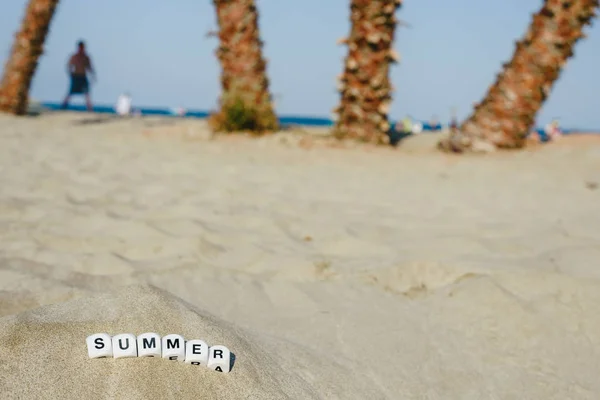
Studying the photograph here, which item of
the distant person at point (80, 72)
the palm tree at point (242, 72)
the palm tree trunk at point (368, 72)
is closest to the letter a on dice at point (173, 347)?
the palm tree trunk at point (368, 72)

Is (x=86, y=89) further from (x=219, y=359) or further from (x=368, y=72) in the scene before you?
(x=219, y=359)

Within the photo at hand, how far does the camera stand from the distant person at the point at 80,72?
10.6m

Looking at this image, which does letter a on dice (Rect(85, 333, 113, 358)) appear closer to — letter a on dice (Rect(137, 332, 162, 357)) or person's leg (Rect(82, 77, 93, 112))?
letter a on dice (Rect(137, 332, 162, 357))

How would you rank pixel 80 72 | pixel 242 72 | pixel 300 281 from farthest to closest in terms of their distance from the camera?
pixel 80 72
pixel 242 72
pixel 300 281

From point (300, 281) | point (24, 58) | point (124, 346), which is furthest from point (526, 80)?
point (24, 58)

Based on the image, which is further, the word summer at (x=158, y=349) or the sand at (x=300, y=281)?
the sand at (x=300, y=281)

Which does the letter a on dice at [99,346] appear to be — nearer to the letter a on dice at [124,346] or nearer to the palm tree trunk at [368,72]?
the letter a on dice at [124,346]

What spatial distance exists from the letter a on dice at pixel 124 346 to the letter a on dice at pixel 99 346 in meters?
0.01

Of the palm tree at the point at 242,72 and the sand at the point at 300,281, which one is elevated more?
the palm tree at the point at 242,72

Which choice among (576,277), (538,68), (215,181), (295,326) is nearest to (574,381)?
(576,277)

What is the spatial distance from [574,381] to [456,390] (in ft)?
1.05

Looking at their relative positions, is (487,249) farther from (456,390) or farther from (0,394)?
(0,394)

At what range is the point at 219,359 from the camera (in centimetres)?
117

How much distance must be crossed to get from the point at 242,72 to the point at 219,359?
5936mm
